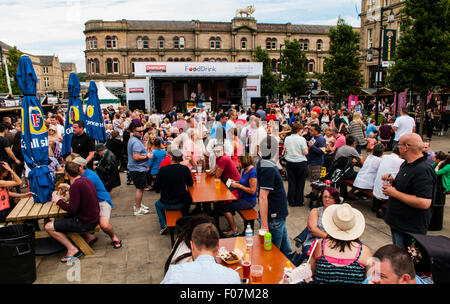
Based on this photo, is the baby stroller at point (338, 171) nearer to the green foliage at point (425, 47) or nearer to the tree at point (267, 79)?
the green foliage at point (425, 47)

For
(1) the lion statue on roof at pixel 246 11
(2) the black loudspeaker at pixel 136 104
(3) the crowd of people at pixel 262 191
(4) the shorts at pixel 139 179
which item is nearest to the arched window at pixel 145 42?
(1) the lion statue on roof at pixel 246 11

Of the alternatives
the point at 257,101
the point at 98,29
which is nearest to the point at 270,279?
the point at 257,101

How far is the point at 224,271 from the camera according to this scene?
6.98ft

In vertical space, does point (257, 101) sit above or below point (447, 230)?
above

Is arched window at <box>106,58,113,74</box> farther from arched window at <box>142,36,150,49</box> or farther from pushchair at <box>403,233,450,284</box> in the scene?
pushchair at <box>403,233,450,284</box>

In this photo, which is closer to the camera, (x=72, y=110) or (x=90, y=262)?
(x=90, y=262)

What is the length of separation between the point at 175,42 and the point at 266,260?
57.6m

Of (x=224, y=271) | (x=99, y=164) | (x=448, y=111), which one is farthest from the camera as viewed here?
(x=448, y=111)

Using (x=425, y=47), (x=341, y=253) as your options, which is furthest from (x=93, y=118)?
(x=425, y=47)

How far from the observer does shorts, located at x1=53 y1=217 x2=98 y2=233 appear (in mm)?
4719

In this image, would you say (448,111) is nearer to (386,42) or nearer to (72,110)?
(386,42)

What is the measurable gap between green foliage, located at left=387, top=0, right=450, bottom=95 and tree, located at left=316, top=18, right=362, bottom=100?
33.3ft

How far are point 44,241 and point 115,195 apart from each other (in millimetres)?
2971

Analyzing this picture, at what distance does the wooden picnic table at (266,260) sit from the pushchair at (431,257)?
3.66ft
